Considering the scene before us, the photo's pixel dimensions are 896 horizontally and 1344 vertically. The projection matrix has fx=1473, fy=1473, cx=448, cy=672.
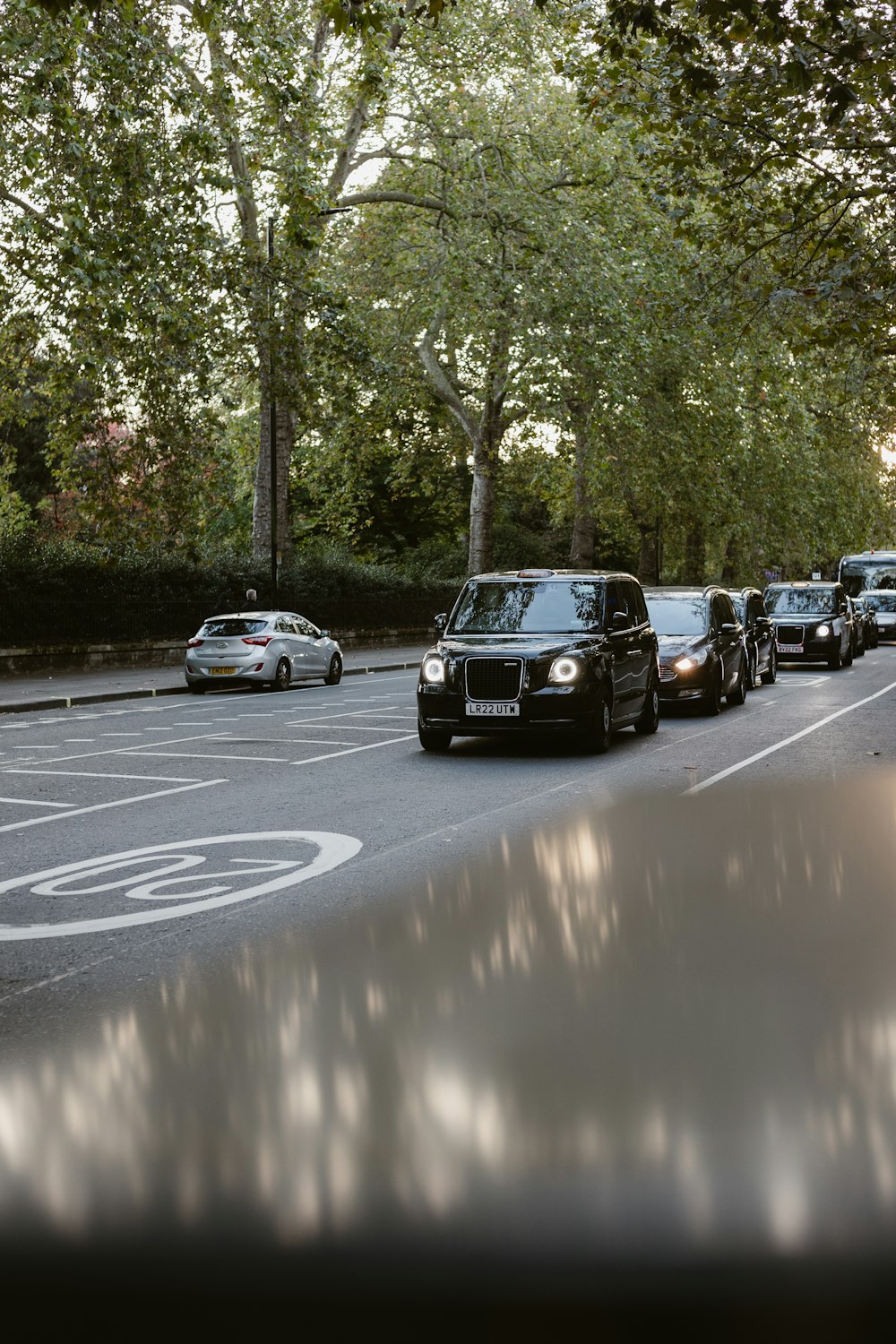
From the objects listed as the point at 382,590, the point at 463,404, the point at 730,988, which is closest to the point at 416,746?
the point at 730,988

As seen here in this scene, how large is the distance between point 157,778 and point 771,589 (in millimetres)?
23561

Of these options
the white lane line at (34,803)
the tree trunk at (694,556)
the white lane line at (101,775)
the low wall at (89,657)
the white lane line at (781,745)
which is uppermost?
the tree trunk at (694,556)

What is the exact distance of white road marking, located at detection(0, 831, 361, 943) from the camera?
22.0 feet

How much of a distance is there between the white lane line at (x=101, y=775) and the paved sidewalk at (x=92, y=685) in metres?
8.28

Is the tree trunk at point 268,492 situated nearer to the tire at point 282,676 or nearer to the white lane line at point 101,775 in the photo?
the tire at point 282,676

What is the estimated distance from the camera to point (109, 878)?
7.91 meters

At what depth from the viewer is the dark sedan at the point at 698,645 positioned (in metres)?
19.1

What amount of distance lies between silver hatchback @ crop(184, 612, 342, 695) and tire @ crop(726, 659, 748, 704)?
8.88 m

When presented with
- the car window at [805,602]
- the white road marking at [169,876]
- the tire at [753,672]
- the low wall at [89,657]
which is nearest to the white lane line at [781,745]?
the tire at [753,672]

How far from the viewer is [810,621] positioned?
106 feet

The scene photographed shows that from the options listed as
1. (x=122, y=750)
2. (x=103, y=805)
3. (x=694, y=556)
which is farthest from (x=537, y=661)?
(x=694, y=556)

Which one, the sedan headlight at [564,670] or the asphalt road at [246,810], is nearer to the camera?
the asphalt road at [246,810]

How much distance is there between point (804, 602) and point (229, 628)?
44.3 feet

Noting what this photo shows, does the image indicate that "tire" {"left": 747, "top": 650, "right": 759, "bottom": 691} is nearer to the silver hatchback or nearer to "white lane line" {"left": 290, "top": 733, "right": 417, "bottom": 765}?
the silver hatchback
